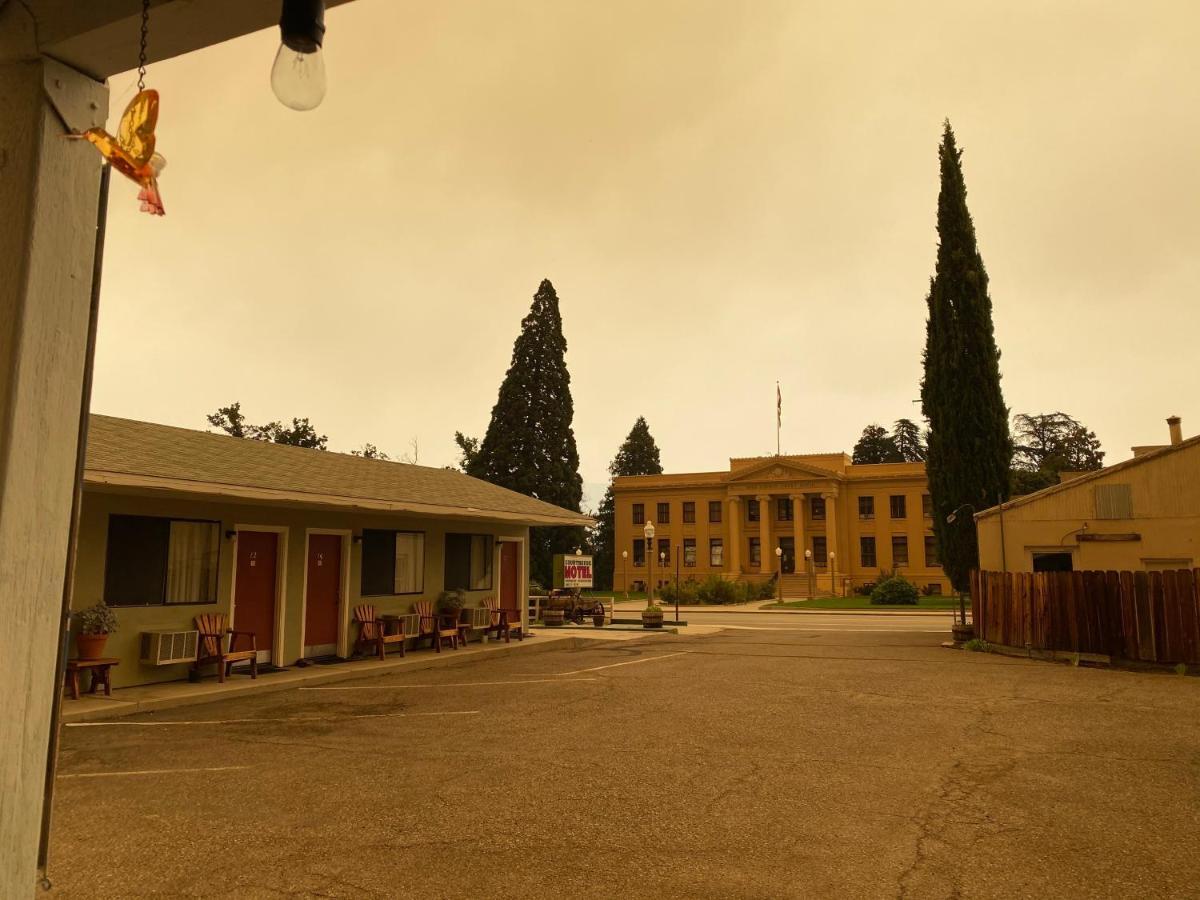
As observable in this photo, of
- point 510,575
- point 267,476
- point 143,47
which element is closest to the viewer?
point 143,47

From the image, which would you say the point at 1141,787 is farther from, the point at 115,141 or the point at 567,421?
the point at 567,421

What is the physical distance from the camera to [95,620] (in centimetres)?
1079

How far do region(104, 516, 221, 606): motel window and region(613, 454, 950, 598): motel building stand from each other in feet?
151

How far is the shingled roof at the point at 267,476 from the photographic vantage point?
36.2ft

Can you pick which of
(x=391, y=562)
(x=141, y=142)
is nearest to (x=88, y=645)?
(x=391, y=562)

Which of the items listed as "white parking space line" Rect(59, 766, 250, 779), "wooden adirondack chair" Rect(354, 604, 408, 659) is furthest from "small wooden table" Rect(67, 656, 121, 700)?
"wooden adirondack chair" Rect(354, 604, 408, 659)

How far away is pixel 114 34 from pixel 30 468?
134cm

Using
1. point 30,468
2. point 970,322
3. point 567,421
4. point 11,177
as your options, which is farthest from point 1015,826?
point 567,421

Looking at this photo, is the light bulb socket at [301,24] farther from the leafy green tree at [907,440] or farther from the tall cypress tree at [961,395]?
the leafy green tree at [907,440]

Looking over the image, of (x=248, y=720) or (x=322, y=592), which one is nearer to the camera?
(x=248, y=720)

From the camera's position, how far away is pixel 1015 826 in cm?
565

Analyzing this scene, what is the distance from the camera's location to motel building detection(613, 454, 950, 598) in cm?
5956

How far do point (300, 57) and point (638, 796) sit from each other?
18.0 feet

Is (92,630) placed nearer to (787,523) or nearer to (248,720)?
(248,720)
